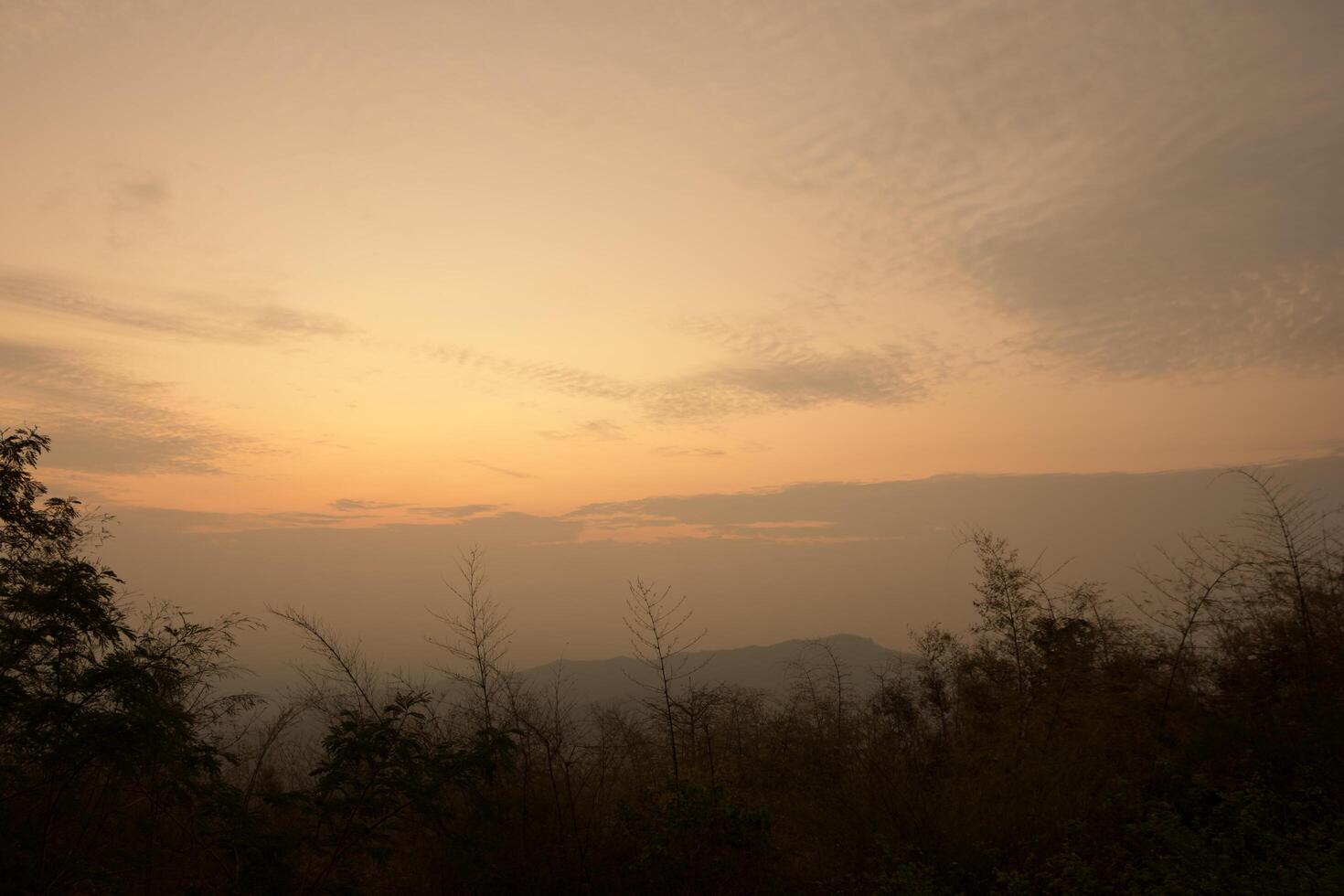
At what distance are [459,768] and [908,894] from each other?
22.8ft

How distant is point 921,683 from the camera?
22016mm

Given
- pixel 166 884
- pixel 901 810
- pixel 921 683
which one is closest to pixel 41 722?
pixel 166 884

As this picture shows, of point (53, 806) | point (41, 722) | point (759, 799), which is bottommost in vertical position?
point (759, 799)

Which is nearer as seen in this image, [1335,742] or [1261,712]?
[1335,742]

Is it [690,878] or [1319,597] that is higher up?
[1319,597]

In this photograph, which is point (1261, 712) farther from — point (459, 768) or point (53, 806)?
point (53, 806)

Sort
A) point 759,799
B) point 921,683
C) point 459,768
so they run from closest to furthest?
point 459,768, point 759,799, point 921,683

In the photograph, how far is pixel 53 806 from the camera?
8.41 meters

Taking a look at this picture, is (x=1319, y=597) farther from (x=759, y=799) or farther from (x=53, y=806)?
(x=53, y=806)

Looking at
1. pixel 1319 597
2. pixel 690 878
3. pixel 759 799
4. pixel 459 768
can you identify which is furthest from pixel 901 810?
pixel 1319 597

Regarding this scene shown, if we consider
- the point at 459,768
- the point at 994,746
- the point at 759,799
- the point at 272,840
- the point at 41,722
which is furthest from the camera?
the point at 759,799

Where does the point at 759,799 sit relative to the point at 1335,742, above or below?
below

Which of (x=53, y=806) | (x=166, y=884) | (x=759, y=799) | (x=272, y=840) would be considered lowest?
(x=759, y=799)

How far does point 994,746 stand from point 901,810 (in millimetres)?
3840
